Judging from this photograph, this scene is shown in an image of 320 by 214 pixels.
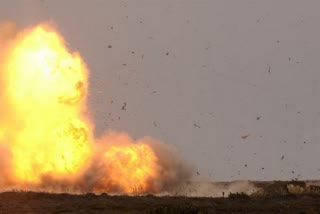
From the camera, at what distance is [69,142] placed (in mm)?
64062

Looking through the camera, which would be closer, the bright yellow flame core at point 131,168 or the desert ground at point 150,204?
the desert ground at point 150,204

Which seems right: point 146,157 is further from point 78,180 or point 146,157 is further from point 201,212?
point 201,212

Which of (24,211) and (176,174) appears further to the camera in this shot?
(176,174)

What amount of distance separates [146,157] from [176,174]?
12.6ft

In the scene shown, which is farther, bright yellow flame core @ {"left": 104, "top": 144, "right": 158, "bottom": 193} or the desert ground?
bright yellow flame core @ {"left": 104, "top": 144, "right": 158, "bottom": 193}

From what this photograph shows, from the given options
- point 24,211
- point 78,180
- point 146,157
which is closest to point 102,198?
point 24,211

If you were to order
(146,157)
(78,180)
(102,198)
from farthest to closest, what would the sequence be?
(146,157)
(78,180)
(102,198)

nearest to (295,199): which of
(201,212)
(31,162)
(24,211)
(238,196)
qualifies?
(238,196)

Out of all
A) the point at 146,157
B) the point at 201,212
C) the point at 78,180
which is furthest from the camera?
the point at 146,157

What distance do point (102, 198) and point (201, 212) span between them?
8.94 metres

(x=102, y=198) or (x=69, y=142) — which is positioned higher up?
(x=69, y=142)

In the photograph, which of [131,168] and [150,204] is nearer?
[150,204]

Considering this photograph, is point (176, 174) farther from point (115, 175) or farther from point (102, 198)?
point (102, 198)

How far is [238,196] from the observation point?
46.5m
